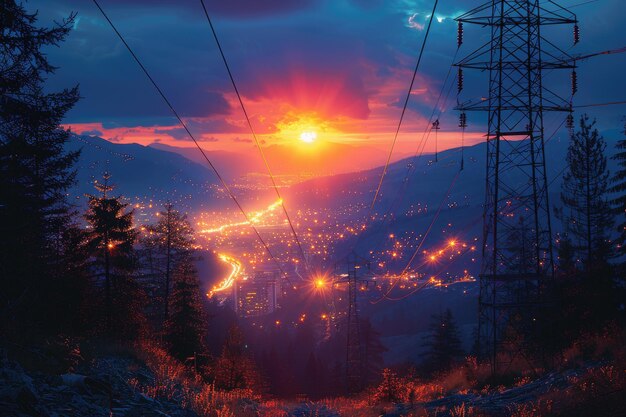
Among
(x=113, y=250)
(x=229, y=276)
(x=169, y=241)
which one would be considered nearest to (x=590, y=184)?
(x=169, y=241)

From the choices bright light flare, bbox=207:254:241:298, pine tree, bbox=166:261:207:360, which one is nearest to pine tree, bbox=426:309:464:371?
pine tree, bbox=166:261:207:360

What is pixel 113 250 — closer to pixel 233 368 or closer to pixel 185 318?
pixel 185 318

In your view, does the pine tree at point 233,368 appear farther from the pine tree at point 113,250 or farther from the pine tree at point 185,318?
the pine tree at point 113,250

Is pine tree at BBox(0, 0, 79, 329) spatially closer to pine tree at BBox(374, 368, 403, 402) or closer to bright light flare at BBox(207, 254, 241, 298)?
pine tree at BBox(374, 368, 403, 402)

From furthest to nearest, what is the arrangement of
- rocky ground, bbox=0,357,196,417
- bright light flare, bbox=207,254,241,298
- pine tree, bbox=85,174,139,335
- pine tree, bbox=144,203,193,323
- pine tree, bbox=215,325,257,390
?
bright light flare, bbox=207,254,241,298 → pine tree, bbox=144,203,193,323 → pine tree, bbox=215,325,257,390 → pine tree, bbox=85,174,139,335 → rocky ground, bbox=0,357,196,417

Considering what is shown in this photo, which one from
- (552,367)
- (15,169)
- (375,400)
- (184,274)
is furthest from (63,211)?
(552,367)

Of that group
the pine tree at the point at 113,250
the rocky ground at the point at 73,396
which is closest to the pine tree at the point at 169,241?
the pine tree at the point at 113,250
